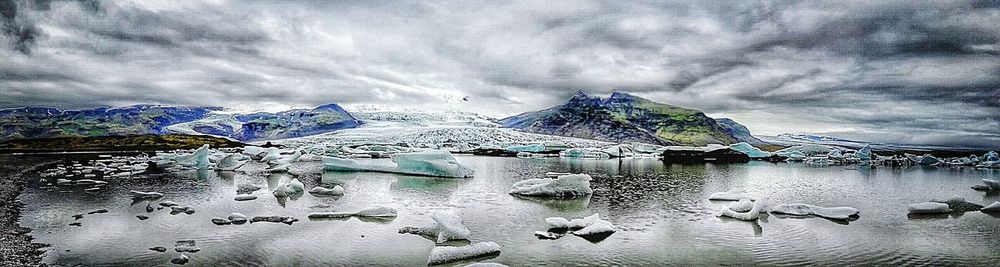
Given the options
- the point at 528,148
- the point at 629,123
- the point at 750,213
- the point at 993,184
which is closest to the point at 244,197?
the point at 750,213

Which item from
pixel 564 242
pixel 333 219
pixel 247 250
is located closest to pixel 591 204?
pixel 564 242

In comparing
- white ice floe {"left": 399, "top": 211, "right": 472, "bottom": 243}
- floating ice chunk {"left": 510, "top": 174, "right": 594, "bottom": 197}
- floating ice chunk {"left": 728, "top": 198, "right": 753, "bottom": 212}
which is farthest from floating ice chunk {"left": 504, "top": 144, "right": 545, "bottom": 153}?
white ice floe {"left": 399, "top": 211, "right": 472, "bottom": 243}

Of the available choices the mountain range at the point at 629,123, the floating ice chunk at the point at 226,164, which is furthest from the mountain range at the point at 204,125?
the floating ice chunk at the point at 226,164

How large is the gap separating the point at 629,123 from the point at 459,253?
4365 inches

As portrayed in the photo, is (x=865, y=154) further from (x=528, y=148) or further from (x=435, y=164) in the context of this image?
(x=435, y=164)

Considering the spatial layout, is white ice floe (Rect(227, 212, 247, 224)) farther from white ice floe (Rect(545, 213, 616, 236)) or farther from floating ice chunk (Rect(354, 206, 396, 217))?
white ice floe (Rect(545, 213, 616, 236))

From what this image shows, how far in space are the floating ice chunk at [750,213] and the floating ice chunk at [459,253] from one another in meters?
4.57

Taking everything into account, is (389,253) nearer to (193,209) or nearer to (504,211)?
(504,211)

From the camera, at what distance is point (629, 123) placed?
112625 mm

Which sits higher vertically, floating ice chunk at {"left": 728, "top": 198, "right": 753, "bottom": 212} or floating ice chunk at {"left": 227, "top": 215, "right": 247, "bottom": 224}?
floating ice chunk at {"left": 728, "top": 198, "right": 753, "bottom": 212}

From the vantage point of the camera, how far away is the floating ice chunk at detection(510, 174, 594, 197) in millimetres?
11211

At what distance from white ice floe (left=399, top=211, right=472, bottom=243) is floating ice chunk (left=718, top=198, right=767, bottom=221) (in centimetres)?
445

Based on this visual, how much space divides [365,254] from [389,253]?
258 millimetres

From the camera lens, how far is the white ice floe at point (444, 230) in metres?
6.47
